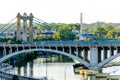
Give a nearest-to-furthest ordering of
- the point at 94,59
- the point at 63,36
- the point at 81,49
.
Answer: the point at 94,59 < the point at 81,49 < the point at 63,36

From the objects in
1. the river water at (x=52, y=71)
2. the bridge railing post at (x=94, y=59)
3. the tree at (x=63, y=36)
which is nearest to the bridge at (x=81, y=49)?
the bridge railing post at (x=94, y=59)

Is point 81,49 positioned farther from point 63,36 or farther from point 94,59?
point 63,36

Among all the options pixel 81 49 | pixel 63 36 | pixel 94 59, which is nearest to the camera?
pixel 94 59

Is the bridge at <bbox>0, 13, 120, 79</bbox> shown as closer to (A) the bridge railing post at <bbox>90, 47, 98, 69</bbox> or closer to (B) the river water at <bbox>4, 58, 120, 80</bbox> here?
(A) the bridge railing post at <bbox>90, 47, 98, 69</bbox>

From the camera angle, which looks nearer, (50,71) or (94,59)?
(94,59)

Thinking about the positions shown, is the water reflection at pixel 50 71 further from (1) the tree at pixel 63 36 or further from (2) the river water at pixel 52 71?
(1) the tree at pixel 63 36

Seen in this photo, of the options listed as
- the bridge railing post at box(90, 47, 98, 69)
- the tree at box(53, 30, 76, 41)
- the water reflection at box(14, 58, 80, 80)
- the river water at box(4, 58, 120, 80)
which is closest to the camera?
the water reflection at box(14, 58, 80, 80)

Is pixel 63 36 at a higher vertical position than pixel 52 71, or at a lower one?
higher

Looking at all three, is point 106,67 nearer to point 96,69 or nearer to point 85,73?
point 96,69

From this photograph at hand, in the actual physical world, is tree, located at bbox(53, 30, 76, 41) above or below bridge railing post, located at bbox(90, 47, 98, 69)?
above

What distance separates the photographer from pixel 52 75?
46469mm

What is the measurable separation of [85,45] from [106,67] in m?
5.40

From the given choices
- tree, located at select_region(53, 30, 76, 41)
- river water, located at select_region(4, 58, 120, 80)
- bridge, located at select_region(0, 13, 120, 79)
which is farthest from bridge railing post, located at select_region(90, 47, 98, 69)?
tree, located at select_region(53, 30, 76, 41)

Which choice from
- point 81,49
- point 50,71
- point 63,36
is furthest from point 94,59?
point 63,36
